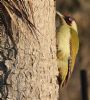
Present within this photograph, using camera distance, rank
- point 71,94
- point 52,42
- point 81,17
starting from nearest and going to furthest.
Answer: point 52,42 → point 71,94 → point 81,17

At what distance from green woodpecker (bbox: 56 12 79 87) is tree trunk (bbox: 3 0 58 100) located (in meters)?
0.29

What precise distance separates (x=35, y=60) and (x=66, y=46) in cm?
76

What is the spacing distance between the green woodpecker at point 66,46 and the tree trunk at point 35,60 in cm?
29

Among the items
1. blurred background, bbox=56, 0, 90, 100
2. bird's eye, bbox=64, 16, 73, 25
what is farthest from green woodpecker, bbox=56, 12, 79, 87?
blurred background, bbox=56, 0, 90, 100

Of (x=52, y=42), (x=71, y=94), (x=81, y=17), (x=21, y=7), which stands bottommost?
(x=71, y=94)

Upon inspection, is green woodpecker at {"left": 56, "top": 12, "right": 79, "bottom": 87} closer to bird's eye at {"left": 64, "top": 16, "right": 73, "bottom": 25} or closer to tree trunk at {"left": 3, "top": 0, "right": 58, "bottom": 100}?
bird's eye at {"left": 64, "top": 16, "right": 73, "bottom": 25}

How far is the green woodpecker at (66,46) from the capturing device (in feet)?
14.1

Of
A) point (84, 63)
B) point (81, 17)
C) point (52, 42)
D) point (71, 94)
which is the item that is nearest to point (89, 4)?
point (81, 17)

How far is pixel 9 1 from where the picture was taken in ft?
12.1

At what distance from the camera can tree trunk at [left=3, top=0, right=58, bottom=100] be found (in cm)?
372

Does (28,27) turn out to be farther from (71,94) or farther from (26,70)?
(71,94)

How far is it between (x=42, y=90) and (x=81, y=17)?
8571mm

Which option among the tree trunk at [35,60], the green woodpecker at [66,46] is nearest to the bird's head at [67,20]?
the green woodpecker at [66,46]

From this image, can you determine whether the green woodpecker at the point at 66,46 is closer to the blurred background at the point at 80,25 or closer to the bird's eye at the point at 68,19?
the bird's eye at the point at 68,19
